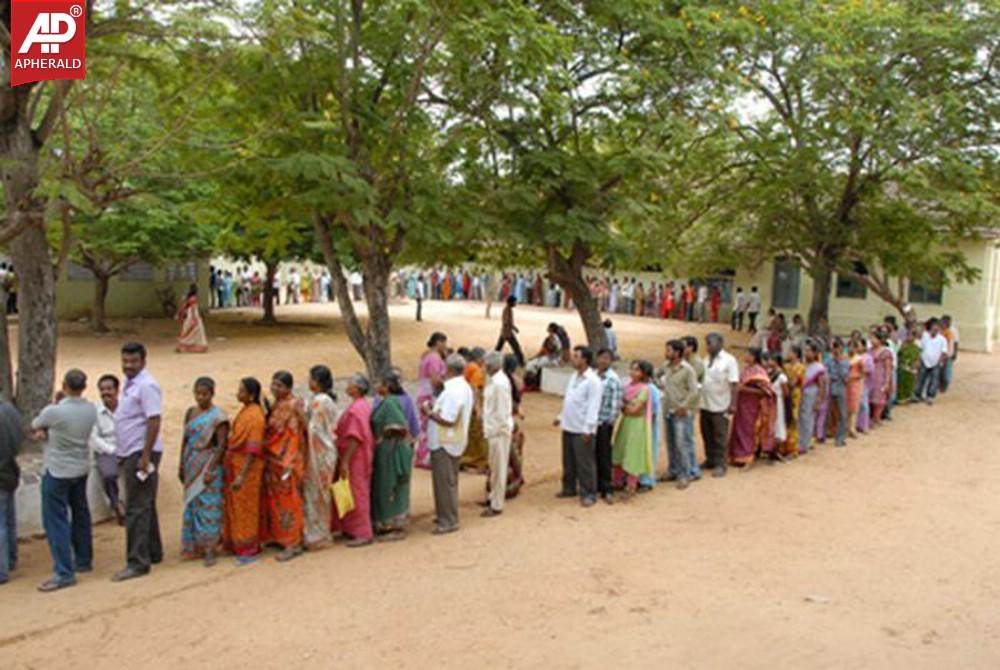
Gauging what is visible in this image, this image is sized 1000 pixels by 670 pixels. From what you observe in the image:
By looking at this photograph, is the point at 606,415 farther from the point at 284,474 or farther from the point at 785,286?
the point at 785,286

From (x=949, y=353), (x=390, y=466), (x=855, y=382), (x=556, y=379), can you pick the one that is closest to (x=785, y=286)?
(x=949, y=353)

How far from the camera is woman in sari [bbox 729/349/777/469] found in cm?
897

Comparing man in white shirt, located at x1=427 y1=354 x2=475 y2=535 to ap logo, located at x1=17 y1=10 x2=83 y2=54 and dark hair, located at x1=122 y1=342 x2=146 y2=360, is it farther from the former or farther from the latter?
ap logo, located at x1=17 y1=10 x2=83 y2=54

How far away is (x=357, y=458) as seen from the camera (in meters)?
6.29

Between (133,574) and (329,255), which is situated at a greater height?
(329,255)

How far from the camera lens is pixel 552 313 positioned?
31531 mm

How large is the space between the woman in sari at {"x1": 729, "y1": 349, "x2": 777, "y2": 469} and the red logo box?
7.23 m

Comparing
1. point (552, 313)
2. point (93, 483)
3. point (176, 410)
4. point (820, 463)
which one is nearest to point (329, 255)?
point (176, 410)

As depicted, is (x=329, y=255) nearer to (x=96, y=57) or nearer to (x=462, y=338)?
(x=96, y=57)

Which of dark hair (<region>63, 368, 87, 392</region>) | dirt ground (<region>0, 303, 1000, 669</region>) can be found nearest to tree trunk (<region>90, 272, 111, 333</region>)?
dirt ground (<region>0, 303, 1000, 669</region>)

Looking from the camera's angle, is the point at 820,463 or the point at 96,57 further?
the point at 820,463

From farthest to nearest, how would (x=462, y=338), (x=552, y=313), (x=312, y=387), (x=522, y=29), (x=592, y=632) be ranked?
(x=552, y=313)
(x=462, y=338)
(x=522, y=29)
(x=312, y=387)
(x=592, y=632)

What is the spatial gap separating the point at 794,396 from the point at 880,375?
8.93 ft

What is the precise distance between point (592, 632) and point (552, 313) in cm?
2689
